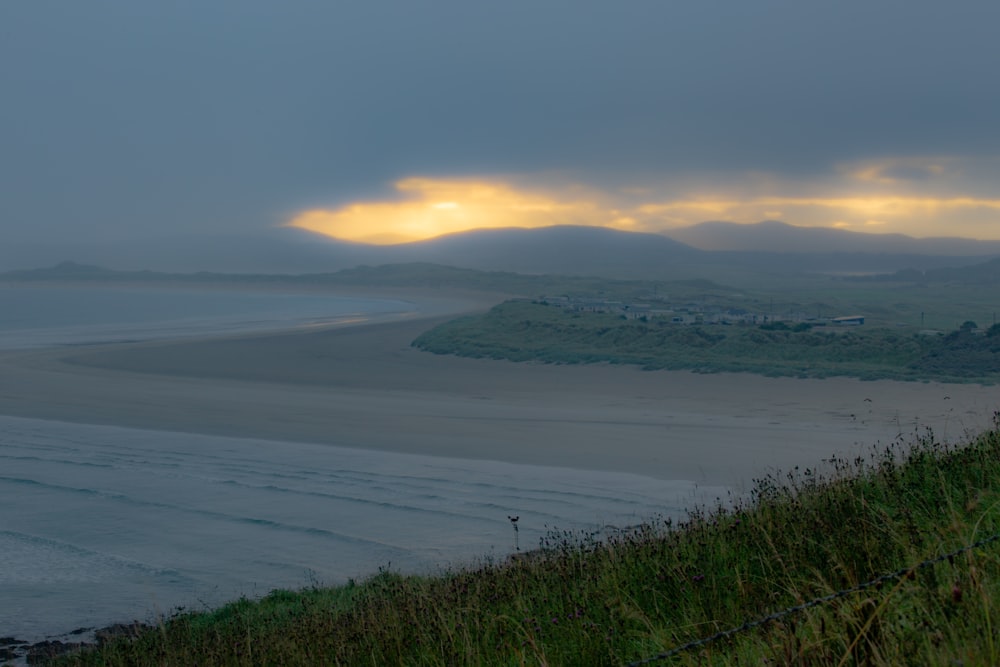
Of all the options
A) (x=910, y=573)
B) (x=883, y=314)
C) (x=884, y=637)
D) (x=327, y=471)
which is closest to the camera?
(x=884, y=637)

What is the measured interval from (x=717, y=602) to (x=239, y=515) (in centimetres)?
897

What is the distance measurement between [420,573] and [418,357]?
2570 cm

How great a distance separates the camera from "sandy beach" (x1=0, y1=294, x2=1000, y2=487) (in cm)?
1689

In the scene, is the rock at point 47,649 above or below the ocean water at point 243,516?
below

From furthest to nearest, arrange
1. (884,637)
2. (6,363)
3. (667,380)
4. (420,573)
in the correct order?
(6,363) → (667,380) → (420,573) → (884,637)

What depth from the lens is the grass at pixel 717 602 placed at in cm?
359

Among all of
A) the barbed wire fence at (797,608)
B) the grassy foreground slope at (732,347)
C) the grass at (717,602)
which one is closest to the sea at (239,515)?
the grass at (717,602)

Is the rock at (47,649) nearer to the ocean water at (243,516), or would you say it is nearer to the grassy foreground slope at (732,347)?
the ocean water at (243,516)

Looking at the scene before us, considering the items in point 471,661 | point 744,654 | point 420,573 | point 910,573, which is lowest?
point 420,573

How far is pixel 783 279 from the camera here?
176875 millimetres

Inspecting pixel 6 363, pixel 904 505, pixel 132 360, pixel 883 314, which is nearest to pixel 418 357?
pixel 132 360

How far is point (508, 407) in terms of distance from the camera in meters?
23.2

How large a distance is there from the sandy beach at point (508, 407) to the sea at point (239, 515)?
4.63 feet

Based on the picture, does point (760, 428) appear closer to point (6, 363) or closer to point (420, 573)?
point (420, 573)
